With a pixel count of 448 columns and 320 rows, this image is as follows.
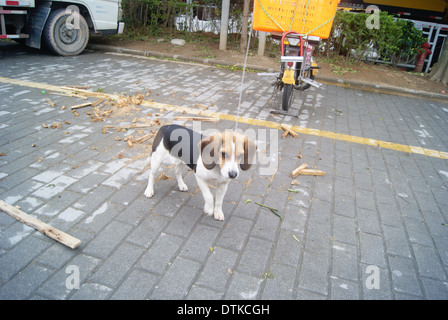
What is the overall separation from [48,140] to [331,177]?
4.22 meters

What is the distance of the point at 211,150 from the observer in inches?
112

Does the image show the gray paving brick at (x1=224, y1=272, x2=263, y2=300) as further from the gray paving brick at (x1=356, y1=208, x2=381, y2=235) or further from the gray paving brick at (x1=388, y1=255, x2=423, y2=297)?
the gray paving brick at (x1=356, y1=208, x2=381, y2=235)

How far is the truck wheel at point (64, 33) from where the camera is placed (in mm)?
9094

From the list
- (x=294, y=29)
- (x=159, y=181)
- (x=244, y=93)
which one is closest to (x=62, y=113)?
(x=159, y=181)

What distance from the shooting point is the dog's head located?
276 centimetres

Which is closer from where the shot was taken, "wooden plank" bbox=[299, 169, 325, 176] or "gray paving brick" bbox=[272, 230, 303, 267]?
"gray paving brick" bbox=[272, 230, 303, 267]

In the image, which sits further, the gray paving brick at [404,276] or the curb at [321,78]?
the curb at [321,78]

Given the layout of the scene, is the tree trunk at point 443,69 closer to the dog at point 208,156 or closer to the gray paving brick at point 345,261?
the gray paving brick at point 345,261

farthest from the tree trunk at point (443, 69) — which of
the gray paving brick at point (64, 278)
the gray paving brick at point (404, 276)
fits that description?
the gray paving brick at point (64, 278)

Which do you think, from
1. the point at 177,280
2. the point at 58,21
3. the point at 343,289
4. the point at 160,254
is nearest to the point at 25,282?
the point at 160,254

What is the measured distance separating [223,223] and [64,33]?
29.5ft

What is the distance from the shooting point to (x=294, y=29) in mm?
6277

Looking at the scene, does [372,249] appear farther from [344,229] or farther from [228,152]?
[228,152]

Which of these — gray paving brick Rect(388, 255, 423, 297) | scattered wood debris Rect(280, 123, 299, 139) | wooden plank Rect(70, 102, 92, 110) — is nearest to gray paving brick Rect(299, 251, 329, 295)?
gray paving brick Rect(388, 255, 423, 297)
